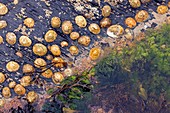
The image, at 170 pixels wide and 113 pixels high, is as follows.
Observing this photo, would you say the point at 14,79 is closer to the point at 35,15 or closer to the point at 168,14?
the point at 35,15

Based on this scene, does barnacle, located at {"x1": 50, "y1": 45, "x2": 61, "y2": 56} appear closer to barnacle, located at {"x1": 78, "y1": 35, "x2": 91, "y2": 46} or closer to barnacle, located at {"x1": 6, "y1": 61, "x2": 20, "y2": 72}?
barnacle, located at {"x1": 78, "y1": 35, "x2": 91, "y2": 46}

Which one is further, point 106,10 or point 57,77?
point 106,10

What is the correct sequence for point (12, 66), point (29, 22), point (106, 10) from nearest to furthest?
point (12, 66), point (29, 22), point (106, 10)

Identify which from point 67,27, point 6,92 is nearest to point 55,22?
point 67,27

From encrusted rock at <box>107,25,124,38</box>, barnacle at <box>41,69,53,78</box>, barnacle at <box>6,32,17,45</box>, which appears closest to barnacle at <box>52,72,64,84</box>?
barnacle at <box>41,69,53,78</box>

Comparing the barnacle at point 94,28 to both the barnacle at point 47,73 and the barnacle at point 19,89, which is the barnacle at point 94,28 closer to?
the barnacle at point 47,73

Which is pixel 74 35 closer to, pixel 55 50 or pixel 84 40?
pixel 84 40

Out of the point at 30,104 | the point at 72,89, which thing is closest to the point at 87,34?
the point at 72,89

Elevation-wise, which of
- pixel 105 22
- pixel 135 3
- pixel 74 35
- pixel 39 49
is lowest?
pixel 39 49

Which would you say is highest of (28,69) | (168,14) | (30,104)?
(168,14)

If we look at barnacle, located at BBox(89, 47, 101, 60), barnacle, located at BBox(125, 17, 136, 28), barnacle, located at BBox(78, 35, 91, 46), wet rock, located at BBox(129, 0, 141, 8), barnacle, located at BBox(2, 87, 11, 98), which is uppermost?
wet rock, located at BBox(129, 0, 141, 8)

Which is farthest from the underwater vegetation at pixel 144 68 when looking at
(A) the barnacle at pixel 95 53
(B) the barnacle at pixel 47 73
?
(B) the barnacle at pixel 47 73
